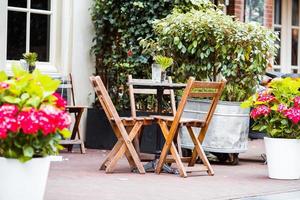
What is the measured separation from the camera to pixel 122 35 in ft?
34.3

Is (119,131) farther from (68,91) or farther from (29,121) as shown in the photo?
(29,121)

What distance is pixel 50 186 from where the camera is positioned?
21.6 ft

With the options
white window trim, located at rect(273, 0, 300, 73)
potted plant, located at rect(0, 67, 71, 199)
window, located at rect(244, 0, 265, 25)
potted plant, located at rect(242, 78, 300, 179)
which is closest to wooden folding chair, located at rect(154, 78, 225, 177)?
potted plant, located at rect(242, 78, 300, 179)

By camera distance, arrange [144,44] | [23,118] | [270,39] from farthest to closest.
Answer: [144,44]
[270,39]
[23,118]

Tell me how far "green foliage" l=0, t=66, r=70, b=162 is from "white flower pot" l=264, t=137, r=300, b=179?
10.5ft

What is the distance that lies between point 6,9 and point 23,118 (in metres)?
5.29

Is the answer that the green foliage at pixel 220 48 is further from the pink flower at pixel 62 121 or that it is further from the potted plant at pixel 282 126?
the pink flower at pixel 62 121

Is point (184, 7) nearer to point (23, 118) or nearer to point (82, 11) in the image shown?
point (82, 11)

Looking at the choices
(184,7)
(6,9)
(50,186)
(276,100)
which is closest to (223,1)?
(184,7)

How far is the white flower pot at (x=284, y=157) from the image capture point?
752 centimetres

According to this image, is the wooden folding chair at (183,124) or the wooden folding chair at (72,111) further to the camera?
the wooden folding chair at (72,111)

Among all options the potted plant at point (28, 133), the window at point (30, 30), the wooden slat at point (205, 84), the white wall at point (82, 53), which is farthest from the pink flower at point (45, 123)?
the white wall at point (82, 53)

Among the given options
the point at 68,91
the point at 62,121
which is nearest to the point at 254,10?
the point at 68,91

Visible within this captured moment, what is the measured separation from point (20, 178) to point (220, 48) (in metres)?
4.66
